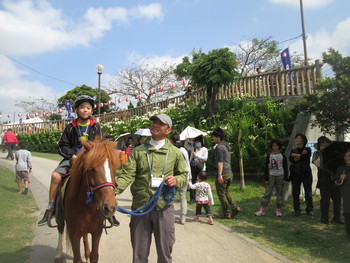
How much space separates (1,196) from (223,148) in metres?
7.08

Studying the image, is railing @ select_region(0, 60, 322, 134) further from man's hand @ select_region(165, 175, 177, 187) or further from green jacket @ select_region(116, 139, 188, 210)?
man's hand @ select_region(165, 175, 177, 187)

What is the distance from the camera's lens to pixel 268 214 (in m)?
7.16

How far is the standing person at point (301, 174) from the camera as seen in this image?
269 inches

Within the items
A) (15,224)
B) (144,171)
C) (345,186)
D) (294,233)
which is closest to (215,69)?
(345,186)

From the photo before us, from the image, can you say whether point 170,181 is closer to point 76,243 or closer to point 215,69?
point 76,243

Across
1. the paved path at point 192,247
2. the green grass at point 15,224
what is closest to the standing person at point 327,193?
the paved path at point 192,247

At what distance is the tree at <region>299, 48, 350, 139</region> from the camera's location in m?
5.64

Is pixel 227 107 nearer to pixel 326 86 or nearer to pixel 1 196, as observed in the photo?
pixel 326 86

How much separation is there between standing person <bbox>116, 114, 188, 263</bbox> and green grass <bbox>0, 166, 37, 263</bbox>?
8.81 ft

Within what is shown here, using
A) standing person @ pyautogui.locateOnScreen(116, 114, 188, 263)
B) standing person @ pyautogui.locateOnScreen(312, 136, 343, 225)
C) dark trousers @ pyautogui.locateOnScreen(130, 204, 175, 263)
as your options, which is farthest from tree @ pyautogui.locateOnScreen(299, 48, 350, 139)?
dark trousers @ pyautogui.locateOnScreen(130, 204, 175, 263)

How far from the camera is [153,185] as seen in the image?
310 centimetres

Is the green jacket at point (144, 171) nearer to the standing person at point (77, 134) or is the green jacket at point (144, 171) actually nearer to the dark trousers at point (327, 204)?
the standing person at point (77, 134)

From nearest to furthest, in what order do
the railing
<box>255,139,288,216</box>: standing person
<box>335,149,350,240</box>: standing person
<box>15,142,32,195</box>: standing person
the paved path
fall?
the paved path → <box>335,149,350,240</box>: standing person → <box>255,139,288,216</box>: standing person → <box>15,142,32,195</box>: standing person → the railing

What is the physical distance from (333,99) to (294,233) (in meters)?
2.86
